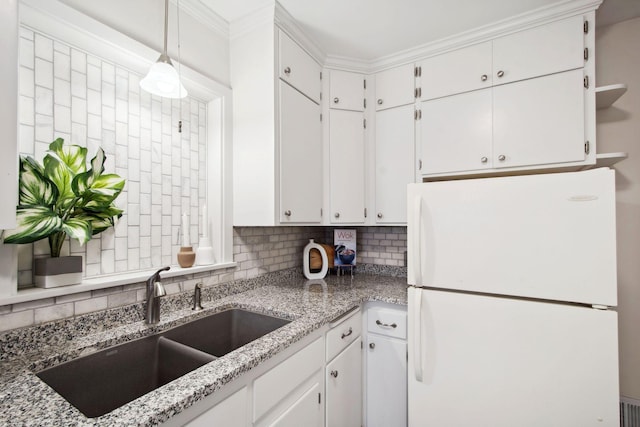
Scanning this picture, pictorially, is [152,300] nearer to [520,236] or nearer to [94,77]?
[94,77]

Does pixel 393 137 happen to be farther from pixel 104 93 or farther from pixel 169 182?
pixel 104 93

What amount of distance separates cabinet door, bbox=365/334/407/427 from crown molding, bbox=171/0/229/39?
2062 mm

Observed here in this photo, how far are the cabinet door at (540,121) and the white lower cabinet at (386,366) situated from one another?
45.4 inches

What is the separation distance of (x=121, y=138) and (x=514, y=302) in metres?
1.89

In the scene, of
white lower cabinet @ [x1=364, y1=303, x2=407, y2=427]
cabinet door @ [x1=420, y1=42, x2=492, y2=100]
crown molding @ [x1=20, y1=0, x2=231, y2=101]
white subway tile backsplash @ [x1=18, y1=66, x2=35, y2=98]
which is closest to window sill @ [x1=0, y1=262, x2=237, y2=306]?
white subway tile backsplash @ [x1=18, y1=66, x2=35, y2=98]

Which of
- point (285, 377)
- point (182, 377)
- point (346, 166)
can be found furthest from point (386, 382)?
point (346, 166)

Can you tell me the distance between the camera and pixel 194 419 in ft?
2.61

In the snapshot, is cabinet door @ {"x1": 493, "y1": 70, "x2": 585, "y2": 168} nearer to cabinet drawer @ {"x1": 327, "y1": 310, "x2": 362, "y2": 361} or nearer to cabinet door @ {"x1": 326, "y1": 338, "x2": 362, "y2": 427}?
cabinet drawer @ {"x1": 327, "y1": 310, "x2": 362, "y2": 361}

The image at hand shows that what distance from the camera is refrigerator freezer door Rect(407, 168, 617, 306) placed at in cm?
113

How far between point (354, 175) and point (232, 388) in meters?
1.57

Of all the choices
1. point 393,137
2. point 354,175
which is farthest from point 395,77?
point 354,175

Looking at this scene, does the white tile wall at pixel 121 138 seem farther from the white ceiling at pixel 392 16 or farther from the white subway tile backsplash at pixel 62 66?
the white ceiling at pixel 392 16

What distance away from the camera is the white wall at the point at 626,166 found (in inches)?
67.5

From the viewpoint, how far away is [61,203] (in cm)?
104
